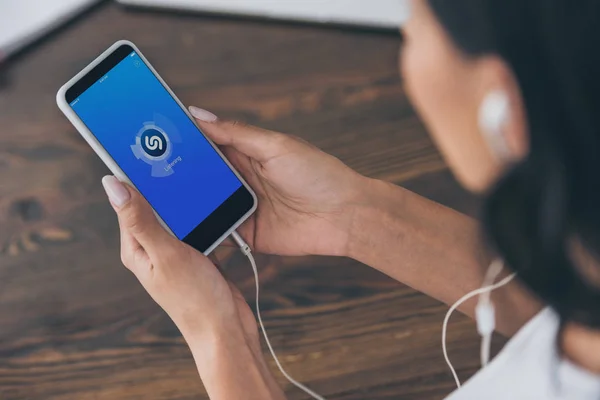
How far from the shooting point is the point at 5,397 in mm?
760

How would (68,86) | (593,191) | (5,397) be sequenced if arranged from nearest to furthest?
(593,191) → (68,86) → (5,397)

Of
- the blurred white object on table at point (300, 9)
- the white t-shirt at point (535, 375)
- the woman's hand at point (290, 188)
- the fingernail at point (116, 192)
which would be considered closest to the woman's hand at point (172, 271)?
the fingernail at point (116, 192)

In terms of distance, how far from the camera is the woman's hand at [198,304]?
1.84 feet

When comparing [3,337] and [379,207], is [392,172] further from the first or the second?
[3,337]

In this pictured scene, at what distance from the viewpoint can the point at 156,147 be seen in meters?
0.65

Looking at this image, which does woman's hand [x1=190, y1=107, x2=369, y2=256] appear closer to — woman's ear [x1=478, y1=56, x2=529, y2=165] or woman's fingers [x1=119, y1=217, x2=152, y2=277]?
woman's fingers [x1=119, y1=217, x2=152, y2=277]

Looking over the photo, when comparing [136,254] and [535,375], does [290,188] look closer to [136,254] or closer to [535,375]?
[136,254]


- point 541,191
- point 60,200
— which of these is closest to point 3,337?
point 60,200

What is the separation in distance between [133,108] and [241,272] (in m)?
0.28

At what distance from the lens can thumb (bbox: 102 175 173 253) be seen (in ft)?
1.78

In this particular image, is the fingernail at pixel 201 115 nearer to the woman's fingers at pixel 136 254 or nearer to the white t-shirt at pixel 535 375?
the woman's fingers at pixel 136 254

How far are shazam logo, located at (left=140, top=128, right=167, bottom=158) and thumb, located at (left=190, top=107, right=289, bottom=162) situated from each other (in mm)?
44

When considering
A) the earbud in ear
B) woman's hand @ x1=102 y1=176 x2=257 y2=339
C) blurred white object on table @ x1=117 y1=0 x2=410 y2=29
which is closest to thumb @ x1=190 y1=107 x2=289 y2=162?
woman's hand @ x1=102 y1=176 x2=257 y2=339

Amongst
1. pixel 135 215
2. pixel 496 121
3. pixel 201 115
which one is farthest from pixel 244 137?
pixel 496 121
